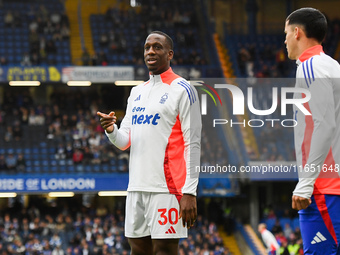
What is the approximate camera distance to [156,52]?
185 inches

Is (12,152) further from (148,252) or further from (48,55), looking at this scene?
(148,252)

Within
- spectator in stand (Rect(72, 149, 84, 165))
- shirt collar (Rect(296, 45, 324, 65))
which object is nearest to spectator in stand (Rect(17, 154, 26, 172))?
spectator in stand (Rect(72, 149, 84, 165))

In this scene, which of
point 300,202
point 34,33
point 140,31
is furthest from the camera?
point 140,31

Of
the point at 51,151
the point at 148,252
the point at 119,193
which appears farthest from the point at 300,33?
the point at 51,151

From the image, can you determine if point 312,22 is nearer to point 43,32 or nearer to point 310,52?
point 310,52

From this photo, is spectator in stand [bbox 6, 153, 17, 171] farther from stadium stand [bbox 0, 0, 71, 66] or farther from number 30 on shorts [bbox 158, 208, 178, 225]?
number 30 on shorts [bbox 158, 208, 178, 225]

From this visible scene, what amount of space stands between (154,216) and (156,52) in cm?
115

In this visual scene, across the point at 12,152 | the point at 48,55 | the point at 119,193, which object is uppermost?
the point at 48,55

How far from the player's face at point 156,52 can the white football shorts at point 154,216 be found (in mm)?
908

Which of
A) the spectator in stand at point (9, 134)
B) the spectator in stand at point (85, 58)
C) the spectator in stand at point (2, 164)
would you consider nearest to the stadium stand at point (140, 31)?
the spectator in stand at point (85, 58)

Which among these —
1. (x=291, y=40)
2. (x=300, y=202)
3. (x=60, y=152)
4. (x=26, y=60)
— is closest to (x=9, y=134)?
(x=60, y=152)

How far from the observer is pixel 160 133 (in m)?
4.56

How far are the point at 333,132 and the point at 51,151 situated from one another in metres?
20.0

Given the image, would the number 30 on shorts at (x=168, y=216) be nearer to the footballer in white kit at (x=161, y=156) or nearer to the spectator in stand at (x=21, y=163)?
the footballer in white kit at (x=161, y=156)
